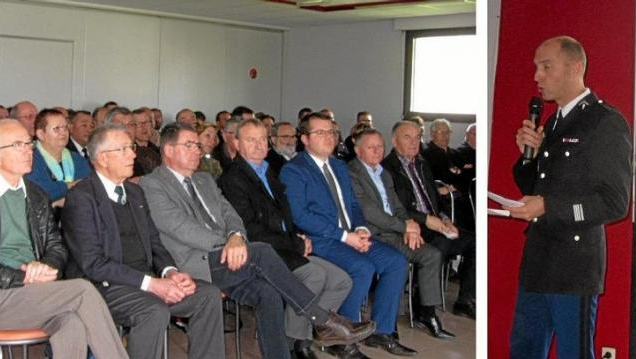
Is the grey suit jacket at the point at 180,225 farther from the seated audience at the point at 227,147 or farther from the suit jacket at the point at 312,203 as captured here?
the seated audience at the point at 227,147

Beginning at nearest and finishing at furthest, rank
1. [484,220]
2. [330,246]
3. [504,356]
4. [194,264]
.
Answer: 1. [484,220]
2. [504,356]
3. [194,264]
4. [330,246]

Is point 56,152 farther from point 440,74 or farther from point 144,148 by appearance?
point 440,74

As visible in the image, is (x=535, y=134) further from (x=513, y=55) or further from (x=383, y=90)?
(x=383, y=90)

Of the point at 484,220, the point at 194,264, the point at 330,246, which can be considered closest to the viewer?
the point at 484,220

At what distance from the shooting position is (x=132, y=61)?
10586 mm

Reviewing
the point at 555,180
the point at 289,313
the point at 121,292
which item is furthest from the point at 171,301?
the point at 555,180

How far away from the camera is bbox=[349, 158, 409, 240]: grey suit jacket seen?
4.80 metres

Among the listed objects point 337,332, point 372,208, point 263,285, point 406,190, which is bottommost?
point 337,332

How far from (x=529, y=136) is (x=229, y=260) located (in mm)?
1823

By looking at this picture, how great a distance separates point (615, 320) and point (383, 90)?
927 cm

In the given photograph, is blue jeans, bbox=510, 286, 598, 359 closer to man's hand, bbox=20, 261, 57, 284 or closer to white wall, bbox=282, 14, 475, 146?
man's hand, bbox=20, 261, 57, 284

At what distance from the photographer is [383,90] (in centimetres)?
1145

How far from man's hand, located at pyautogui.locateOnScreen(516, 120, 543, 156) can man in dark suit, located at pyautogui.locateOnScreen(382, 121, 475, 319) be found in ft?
9.24

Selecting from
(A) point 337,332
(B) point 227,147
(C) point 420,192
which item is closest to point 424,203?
(C) point 420,192
